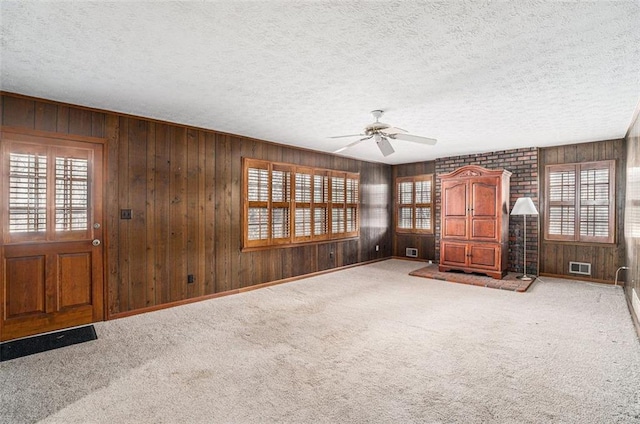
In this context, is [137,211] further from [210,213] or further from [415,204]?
[415,204]

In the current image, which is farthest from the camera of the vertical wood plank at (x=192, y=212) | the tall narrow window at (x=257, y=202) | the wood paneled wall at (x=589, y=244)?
the wood paneled wall at (x=589, y=244)

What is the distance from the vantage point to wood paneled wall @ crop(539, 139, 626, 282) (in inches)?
206

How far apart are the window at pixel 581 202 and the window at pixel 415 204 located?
233 centimetres

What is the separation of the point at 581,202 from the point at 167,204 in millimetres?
6789

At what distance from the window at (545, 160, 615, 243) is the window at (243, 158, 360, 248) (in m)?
3.72

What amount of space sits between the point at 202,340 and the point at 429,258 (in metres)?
5.77

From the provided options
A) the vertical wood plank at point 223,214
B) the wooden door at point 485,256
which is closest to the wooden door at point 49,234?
the vertical wood plank at point 223,214

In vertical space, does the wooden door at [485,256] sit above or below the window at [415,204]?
below

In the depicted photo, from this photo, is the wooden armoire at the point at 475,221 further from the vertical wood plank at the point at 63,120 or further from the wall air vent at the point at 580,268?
the vertical wood plank at the point at 63,120

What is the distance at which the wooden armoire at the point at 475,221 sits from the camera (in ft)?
18.7

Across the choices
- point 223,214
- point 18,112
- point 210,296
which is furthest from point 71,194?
point 210,296

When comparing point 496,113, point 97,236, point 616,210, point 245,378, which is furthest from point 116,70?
point 616,210

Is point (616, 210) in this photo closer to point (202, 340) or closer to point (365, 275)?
point (365, 275)

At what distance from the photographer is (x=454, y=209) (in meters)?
6.19
